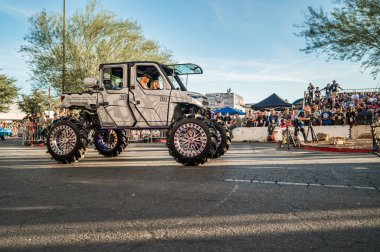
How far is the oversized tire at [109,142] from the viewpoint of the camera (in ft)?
31.7

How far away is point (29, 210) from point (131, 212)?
1.16 metres

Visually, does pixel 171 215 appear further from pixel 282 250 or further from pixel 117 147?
pixel 117 147

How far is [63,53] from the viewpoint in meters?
24.6

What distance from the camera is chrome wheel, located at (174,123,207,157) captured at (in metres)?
6.84

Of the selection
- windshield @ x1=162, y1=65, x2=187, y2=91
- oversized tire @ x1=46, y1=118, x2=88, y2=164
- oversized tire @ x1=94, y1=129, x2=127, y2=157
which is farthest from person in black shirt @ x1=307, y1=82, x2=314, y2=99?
oversized tire @ x1=46, y1=118, x2=88, y2=164

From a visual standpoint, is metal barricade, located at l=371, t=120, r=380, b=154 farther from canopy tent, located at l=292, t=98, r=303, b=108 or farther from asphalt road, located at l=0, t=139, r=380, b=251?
canopy tent, located at l=292, t=98, r=303, b=108

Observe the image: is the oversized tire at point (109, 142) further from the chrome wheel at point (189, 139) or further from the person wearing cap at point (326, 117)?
→ the person wearing cap at point (326, 117)

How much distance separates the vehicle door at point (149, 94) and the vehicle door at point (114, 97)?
20 centimetres

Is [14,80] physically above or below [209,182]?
above

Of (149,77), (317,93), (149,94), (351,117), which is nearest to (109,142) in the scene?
(149,94)

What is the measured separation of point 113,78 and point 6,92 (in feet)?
130

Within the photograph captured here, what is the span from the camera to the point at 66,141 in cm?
775

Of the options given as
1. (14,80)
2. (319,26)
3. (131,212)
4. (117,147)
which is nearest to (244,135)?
(319,26)

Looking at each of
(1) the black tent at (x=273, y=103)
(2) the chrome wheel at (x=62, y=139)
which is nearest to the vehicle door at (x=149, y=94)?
(2) the chrome wheel at (x=62, y=139)
